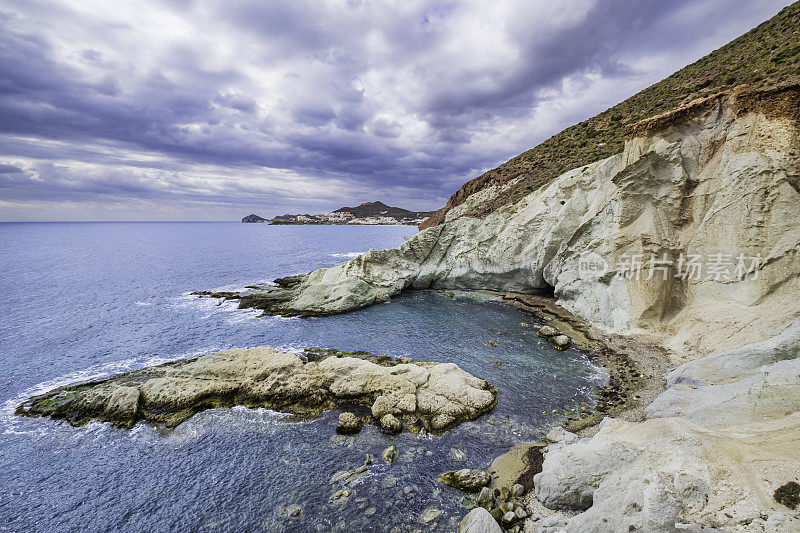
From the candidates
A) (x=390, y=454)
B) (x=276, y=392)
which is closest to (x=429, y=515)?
(x=390, y=454)

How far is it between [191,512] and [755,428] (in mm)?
18688

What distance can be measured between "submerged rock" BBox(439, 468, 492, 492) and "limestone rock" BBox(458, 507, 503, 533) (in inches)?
54.3

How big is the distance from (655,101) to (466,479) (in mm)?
46487

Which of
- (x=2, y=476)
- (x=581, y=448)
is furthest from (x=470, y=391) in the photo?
(x=2, y=476)

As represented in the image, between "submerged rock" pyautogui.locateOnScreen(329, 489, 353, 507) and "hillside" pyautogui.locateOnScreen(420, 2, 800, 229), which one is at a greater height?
"hillside" pyautogui.locateOnScreen(420, 2, 800, 229)

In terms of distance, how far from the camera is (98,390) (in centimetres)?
1808

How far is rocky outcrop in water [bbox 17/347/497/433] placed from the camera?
663 inches

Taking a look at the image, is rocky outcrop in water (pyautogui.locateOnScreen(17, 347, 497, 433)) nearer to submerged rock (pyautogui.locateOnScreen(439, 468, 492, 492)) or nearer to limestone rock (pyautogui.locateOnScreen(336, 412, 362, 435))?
limestone rock (pyautogui.locateOnScreen(336, 412, 362, 435))

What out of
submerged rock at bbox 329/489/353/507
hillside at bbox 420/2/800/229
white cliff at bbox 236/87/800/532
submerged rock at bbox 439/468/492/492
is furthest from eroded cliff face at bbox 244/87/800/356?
submerged rock at bbox 329/489/353/507

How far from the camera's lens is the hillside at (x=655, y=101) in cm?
2594

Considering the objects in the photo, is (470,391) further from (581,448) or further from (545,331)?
(545,331)

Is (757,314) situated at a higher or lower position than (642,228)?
lower

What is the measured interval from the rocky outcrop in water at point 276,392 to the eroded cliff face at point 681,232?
48.2ft

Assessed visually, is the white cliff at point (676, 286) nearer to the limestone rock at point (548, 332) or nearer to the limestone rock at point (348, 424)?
the limestone rock at point (548, 332)
